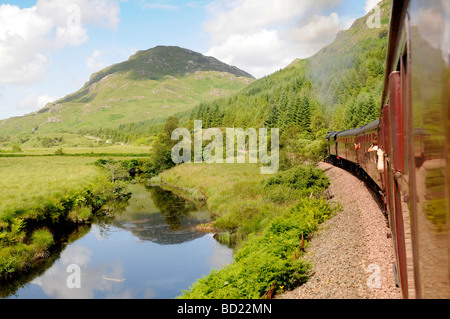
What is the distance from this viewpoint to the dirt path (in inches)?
360

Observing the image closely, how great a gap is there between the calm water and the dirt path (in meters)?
5.93

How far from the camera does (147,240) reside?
25.0 m

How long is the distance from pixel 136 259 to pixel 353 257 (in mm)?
14336

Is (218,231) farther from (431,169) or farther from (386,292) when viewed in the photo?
(431,169)

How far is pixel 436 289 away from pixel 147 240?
24.5 m

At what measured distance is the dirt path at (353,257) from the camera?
9141 mm

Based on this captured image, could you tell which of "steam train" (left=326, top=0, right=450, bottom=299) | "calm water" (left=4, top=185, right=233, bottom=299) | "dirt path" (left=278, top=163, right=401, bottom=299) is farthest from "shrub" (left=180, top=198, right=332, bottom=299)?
→ "steam train" (left=326, top=0, right=450, bottom=299)

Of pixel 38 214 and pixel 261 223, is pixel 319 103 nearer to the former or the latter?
pixel 261 223

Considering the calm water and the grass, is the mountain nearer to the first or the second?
the grass

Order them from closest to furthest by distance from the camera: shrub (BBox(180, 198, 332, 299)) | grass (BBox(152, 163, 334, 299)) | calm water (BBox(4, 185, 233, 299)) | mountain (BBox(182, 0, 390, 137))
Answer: shrub (BBox(180, 198, 332, 299)) < grass (BBox(152, 163, 334, 299)) < calm water (BBox(4, 185, 233, 299)) < mountain (BBox(182, 0, 390, 137))

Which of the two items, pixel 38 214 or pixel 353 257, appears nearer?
pixel 353 257

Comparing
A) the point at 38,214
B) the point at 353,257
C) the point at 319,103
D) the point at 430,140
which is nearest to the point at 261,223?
the point at 353,257

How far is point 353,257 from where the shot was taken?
1143 cm
